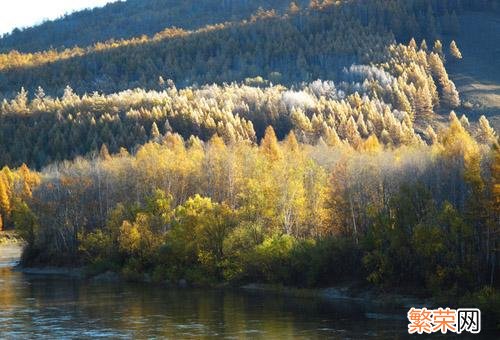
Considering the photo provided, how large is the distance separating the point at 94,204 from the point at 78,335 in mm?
51714

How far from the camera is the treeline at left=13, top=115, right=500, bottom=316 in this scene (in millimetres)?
62812

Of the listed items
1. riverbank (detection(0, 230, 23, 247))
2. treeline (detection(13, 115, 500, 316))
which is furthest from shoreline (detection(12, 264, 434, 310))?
riverbank (detection(0, 230, 23, 247))

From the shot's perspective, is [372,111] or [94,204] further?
[372,111]

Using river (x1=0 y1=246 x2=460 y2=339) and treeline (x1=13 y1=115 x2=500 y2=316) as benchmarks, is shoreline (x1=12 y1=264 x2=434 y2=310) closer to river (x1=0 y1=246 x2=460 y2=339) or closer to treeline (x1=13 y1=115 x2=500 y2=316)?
treeline (x1=13 y1=115 x2=500 y2=316)

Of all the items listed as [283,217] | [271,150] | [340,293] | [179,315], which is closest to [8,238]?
[271,150]

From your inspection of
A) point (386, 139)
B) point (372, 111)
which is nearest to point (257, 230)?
point (386, 139)

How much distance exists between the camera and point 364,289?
6831 cm

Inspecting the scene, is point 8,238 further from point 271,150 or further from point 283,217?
point 283,217

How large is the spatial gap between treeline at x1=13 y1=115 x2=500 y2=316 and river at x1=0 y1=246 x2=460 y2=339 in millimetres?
4626

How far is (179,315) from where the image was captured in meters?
61.2

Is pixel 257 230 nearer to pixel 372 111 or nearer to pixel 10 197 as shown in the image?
pixel 10 197

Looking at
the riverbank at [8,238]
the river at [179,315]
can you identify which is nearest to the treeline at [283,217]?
the river at [179,315]

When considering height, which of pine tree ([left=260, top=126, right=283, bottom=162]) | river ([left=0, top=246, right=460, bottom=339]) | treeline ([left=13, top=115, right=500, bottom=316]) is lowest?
river ([left=0, top=246, right=460, bottom=339])

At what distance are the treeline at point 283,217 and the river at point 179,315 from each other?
15.2ft
